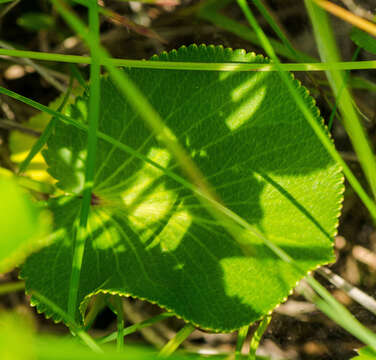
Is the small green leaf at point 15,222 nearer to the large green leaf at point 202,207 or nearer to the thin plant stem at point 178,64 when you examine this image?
the thin plant stem at point 178,64

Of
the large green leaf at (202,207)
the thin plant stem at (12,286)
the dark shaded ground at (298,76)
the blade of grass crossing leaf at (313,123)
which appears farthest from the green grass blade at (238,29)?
the thin plant stem at (12,286)

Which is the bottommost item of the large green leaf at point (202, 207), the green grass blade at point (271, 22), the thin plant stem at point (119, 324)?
the thin plant stem at point (119, 324)

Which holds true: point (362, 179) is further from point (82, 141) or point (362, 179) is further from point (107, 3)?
point (107, 3)

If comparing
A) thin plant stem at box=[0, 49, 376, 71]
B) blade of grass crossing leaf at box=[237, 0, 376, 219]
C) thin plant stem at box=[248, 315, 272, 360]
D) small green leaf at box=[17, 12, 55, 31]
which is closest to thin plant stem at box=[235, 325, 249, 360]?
thin plant stem at box=[248, 315, 272, 360]

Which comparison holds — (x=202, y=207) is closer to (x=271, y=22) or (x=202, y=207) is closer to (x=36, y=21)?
(x=271, y=22)

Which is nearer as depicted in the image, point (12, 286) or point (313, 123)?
point (313, 123)

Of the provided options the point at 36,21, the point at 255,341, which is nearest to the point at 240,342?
the point at 255,341
